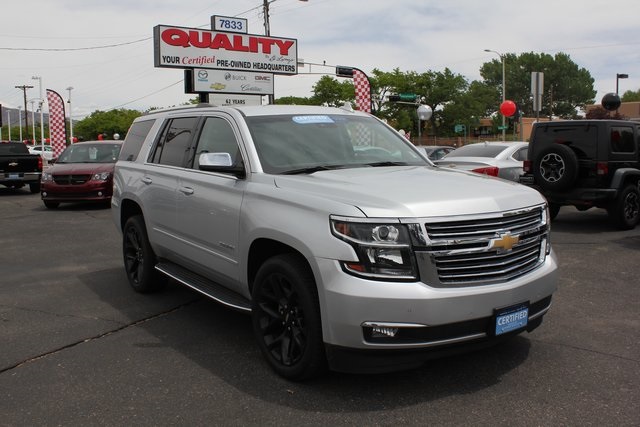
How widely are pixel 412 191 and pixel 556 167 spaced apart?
7020 millimetres

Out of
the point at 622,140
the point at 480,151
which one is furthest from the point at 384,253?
the point at 480,151

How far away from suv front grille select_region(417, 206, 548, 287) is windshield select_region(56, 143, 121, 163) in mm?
13224

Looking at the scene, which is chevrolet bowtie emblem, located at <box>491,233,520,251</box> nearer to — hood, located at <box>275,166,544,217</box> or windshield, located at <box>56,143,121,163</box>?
hood, located at <box>275,166,544,217</box>

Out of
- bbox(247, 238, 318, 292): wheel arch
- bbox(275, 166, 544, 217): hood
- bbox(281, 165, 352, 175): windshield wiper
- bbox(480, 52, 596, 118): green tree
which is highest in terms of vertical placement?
bbox(480, 52, 596, 118): green tree

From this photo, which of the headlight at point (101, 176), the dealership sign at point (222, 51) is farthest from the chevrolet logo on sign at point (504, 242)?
the dealership sign at point (222, 51)

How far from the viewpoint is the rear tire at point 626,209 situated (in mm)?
9875

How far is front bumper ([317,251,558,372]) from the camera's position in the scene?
10.7 feet

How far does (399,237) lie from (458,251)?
1.16 ft

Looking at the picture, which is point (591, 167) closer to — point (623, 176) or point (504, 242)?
point (623, 176)

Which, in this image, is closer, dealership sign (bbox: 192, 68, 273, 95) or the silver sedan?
the silver sedan

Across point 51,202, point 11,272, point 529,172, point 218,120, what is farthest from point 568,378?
point 51,202

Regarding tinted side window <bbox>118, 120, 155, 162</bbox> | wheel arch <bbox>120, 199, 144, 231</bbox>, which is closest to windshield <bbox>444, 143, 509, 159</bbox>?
tinted side window <bbox>118, 120, 155, 162</bbox>

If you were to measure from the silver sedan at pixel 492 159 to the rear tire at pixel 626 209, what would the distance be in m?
1.97

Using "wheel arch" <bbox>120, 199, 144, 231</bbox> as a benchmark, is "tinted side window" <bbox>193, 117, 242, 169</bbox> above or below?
above
